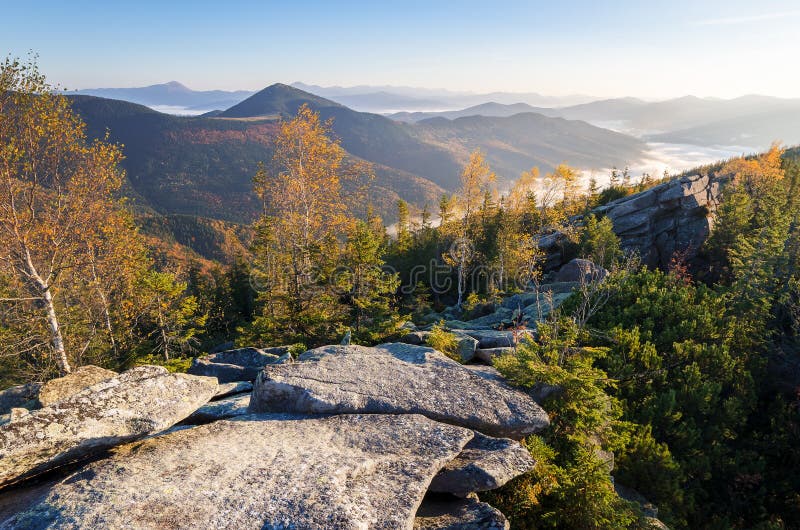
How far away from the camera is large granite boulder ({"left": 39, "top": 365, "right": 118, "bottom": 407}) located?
9.52 meters

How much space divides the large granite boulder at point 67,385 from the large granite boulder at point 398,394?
4377 mm

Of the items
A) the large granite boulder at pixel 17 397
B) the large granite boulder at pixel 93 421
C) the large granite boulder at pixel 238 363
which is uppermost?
the large granite boulder at pixel 93 421

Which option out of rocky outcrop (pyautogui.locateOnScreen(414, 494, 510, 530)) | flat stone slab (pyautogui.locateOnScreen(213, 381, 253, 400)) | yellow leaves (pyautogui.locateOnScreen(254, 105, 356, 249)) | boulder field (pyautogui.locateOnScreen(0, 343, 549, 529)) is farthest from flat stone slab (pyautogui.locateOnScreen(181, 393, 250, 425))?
yellow leaves (pyautogui.locateOnScreen(254, 105, 356, 249))

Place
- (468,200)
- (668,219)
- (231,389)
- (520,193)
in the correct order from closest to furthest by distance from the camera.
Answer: (231,389), (668,219), (468,200), (520,193)

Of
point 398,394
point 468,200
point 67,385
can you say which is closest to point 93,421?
point 67,385

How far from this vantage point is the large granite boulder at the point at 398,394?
8.58 meters

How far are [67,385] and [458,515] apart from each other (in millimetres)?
9961

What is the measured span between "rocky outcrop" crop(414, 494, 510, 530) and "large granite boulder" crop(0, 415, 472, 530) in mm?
858

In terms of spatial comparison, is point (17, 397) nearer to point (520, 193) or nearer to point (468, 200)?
point (468, 200)

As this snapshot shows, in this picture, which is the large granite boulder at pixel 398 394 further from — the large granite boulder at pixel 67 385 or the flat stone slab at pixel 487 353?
the flat stone slab at pixel 487 353

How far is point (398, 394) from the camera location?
8.96 metres

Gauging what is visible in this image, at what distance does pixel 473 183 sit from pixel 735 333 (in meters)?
29.0

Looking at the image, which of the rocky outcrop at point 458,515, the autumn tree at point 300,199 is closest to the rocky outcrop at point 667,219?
the autumn tree at point 300,199

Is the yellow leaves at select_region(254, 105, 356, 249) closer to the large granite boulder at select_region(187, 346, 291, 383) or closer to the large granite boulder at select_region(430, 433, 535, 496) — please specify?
the large granite boulder at select_region(187, 346, 291, 383)
